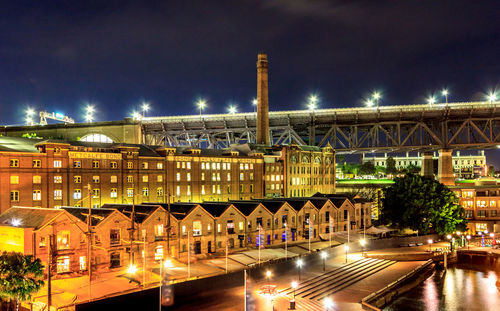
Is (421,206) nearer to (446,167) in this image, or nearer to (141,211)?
(446,167)

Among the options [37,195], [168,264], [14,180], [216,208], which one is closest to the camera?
[168,264]

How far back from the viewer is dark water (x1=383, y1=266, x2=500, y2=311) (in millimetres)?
44625

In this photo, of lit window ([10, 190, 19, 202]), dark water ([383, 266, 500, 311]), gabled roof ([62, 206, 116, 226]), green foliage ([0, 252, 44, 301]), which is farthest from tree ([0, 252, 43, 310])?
dark water ([383, 266, 500, 311])

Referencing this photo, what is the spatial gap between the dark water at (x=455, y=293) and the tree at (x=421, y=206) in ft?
40.5

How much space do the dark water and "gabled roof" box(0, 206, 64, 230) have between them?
34875 millimetres

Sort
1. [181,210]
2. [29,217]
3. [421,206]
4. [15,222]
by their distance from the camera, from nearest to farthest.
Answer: [15,222], [29,217], [181,210], [421,206]

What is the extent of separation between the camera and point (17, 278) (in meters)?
30.6

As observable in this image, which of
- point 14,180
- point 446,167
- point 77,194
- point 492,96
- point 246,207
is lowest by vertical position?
point 246,207

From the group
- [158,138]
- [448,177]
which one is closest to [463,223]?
[448,177]

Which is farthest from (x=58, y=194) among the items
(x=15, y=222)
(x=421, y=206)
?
(x=421, y=206)

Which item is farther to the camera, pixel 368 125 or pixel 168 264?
pixel 368 125

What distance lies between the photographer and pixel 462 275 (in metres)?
59.4

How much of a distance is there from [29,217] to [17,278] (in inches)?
443

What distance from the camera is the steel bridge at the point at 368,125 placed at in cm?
9875
